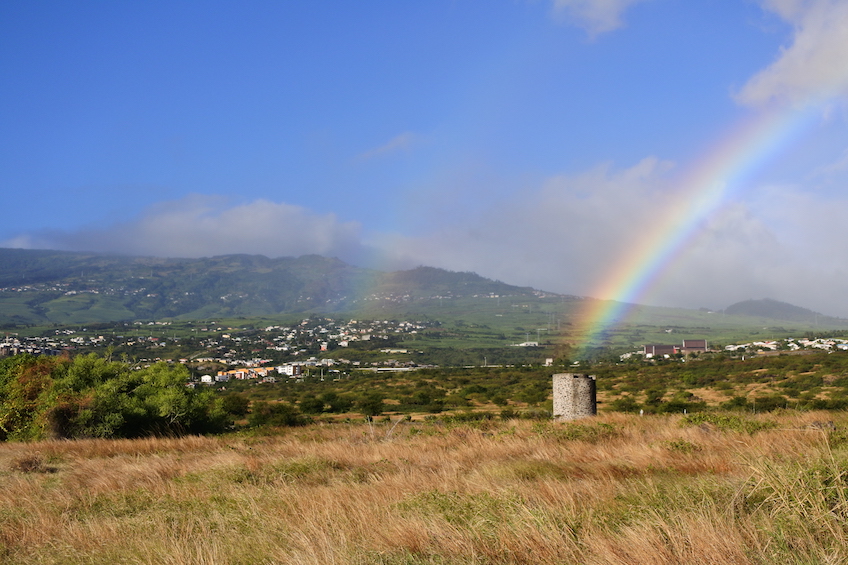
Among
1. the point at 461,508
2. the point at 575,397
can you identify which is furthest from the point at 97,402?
the point at 461,508

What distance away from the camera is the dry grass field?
4855mm

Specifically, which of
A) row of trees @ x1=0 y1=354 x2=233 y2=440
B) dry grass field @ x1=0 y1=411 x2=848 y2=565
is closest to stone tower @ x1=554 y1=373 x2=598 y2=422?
dry grass field @ x1=0 y1=411 x2=848 y2=565

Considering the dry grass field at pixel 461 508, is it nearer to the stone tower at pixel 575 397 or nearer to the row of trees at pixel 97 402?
the stone tower at pixel 575 397

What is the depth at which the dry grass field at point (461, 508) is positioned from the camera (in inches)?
191

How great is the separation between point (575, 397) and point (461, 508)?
13.6 m

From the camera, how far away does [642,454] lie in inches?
372

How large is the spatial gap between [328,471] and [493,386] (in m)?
48.8

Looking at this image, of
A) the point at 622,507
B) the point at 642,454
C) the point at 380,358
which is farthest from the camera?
the point at 380,358

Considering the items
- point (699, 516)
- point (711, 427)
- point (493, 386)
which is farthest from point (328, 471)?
point (493, 386)

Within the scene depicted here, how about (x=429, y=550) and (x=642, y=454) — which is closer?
(x=429, y=550)

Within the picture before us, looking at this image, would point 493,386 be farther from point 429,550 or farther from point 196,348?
point 196,348

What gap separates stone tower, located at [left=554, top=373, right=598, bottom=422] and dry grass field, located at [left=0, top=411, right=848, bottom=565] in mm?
7843

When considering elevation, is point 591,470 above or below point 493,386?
above

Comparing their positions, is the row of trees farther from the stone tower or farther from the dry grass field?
the stone tower
